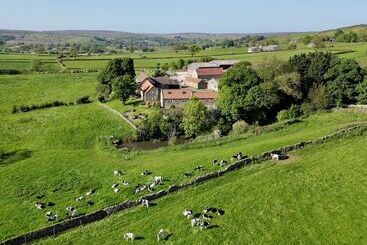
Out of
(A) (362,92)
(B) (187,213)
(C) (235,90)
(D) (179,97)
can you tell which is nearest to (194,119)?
(C) (235,90)

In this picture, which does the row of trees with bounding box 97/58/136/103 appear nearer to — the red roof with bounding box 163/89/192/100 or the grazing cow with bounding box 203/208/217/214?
the red roof with bounding box 163/89/192/100

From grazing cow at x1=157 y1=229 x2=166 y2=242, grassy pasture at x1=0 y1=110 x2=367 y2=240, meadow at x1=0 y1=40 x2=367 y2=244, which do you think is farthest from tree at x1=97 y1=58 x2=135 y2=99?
grazing cow at x1=157 y1=229 x2=166 y2=242

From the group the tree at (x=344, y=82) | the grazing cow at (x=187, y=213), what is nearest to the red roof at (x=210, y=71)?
the tree at (x=344, y=82)

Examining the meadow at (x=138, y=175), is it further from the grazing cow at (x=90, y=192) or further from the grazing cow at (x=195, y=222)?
the grazing cow at (x=90, y=192)

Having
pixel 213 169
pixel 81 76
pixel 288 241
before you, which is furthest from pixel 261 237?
pixel 81 76

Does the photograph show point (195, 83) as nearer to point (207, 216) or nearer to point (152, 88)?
point (152, 88)
